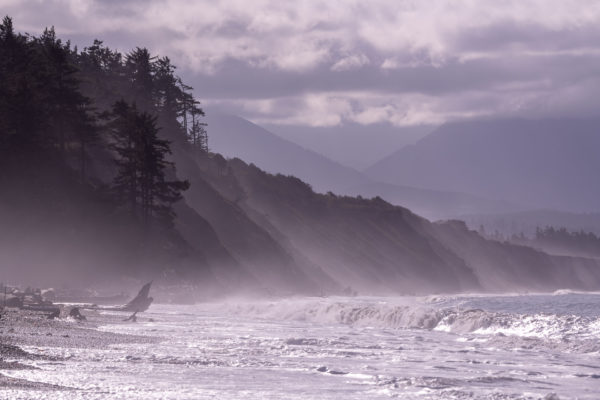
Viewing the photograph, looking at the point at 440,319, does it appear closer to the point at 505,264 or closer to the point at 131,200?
the point at 131,200

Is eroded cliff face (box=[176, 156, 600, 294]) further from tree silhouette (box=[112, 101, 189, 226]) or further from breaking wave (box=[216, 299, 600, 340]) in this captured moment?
breaking wave (box=[216, 299, 600, 340])

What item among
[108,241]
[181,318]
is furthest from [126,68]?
[181,318]

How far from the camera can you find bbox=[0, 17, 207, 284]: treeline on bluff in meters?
57.4

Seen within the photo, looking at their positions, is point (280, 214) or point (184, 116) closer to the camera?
point (184, 116)

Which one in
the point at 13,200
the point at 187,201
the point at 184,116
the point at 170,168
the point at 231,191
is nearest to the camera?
the point at 13,200

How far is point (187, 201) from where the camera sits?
84.9m

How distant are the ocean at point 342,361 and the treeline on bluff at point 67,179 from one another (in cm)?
2101

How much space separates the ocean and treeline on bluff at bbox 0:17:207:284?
68.9ft

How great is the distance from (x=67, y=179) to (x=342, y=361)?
139ft

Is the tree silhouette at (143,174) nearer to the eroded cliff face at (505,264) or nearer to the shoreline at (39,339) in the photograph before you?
the shoreline at (39,339)

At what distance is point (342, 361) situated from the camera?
24.7 metres

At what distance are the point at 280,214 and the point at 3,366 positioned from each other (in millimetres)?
99932

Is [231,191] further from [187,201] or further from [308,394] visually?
[308,394]

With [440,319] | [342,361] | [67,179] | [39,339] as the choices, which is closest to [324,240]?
[67,179]
